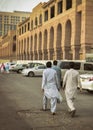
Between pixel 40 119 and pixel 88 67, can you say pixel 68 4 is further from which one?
pixel 40 119

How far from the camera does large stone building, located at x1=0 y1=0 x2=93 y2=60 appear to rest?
47.3 m

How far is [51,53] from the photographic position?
206ft

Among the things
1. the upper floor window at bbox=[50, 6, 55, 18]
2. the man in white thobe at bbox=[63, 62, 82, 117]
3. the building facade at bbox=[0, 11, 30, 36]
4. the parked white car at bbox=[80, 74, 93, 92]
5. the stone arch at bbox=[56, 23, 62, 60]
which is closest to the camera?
the man in white thobe at bbox=[63, 62, 82, 117]

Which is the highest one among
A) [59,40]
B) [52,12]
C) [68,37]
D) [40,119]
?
[52,12]

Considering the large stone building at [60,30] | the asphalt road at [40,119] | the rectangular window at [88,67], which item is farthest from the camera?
the large stone building at [60,30]

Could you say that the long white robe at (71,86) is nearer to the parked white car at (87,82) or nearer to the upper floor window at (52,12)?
the parked white car at (87,82)

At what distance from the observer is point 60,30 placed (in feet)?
200

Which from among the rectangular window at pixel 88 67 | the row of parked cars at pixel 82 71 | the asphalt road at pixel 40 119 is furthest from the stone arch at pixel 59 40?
the asphalt road at pixel 40 119

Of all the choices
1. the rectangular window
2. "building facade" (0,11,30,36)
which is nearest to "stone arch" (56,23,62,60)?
"building facade" (0,11,30,36)

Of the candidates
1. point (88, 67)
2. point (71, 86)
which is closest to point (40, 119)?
point (71, 86)

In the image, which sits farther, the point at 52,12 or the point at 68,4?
the point at 52,12

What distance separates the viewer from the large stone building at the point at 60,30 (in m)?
47.3

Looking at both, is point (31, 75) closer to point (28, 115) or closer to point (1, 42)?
point (28, 115)

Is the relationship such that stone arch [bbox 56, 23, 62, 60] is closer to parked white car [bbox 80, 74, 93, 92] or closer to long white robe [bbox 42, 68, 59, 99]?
parked white car [bbox 80, 74, 93, 92]
